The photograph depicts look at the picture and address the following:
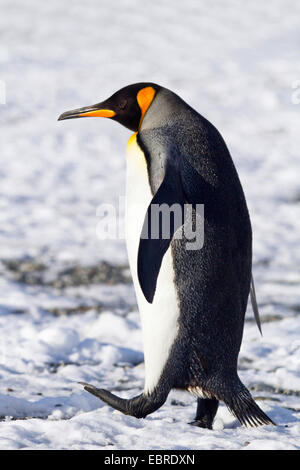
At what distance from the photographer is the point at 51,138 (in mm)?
9711

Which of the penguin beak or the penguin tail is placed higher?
the penguin beak

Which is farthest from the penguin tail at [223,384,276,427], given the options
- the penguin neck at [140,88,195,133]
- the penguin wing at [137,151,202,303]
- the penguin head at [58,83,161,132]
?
the penguin head at [58,83,161,132]

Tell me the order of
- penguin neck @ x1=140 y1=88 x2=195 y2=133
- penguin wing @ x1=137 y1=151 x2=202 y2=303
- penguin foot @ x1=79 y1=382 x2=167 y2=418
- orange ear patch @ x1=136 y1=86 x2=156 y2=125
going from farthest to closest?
orange ear patch @ x1=136 y1=86 x2=156 y2=125 < penguin neck @ x1=140 y1=88 x2=195 y2=133 < penguin foot @ x1=79 y1=382 x2=167 y2=418 < penguin wing @ x1=137 y1=151 x2=202 y2=303

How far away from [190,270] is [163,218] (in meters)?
0.20

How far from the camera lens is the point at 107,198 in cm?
761

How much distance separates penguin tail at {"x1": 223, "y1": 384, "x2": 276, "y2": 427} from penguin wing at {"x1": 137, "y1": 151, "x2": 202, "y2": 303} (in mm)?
472

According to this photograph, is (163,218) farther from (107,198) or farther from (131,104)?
(107,198)

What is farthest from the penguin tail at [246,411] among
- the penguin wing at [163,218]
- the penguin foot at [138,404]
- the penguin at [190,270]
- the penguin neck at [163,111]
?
the penguin neck at [163,111]

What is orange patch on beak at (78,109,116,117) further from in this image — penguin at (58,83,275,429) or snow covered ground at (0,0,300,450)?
snow covered ground at (0,0,300,450)

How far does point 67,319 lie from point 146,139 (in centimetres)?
218

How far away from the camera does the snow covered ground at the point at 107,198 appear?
2.98 metres

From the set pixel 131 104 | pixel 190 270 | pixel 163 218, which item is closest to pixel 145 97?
pixel 131 104

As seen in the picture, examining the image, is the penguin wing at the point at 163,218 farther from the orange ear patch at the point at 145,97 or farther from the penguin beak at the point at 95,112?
the penguin beak at the point at 95,112

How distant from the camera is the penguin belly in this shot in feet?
8.51
